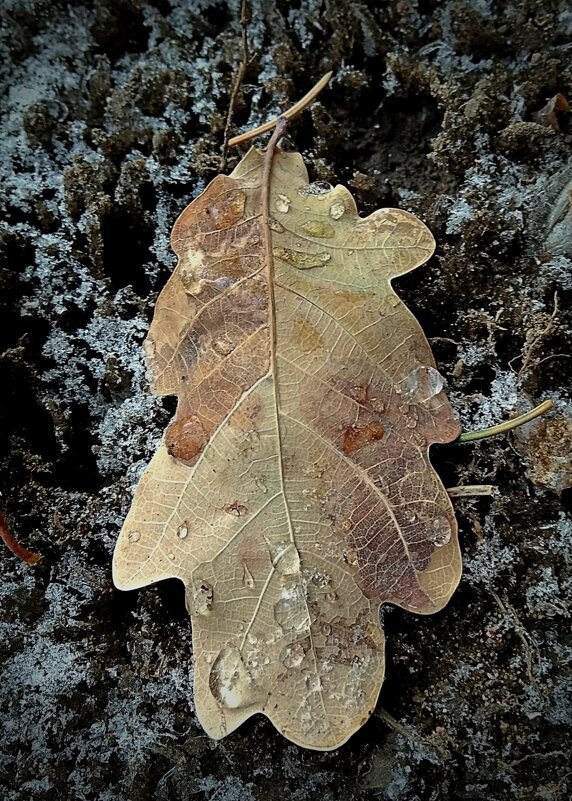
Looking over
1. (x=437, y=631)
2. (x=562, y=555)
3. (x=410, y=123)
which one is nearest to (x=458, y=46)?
(x=410, y=123)

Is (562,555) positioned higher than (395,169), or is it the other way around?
(395,169)

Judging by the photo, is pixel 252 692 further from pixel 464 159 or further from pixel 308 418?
pixel 464 159

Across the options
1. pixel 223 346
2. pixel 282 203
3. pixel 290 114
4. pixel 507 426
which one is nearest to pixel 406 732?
pixel 507 426

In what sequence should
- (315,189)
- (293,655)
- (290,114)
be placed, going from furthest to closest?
(290,114) < (315,189) < (293,655)

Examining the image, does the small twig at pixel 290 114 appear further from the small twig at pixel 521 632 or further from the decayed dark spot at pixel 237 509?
the small twig at pixel 521 632

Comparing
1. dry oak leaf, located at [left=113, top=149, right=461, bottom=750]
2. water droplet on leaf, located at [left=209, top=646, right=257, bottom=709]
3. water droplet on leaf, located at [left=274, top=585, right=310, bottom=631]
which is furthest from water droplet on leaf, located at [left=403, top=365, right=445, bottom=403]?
water droplet on leaf, located at [left=209, top=646, right=257, bottom=709]

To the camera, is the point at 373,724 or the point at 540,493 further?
the point at 540,493

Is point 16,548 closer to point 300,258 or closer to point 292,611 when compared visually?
point 292,611

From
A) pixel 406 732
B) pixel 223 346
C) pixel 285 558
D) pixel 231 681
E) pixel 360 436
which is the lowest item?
pixel 406 732
